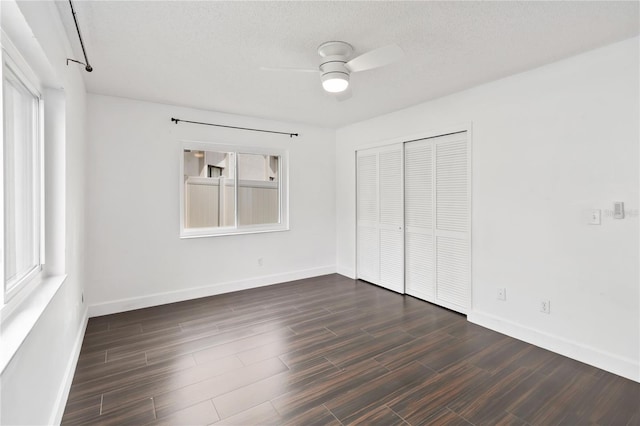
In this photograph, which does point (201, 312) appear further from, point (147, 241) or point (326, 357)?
point (326, 357)

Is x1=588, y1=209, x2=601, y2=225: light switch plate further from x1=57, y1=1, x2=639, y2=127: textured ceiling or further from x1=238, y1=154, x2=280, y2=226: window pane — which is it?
x1=238, y1=154, x2=280, y2=226: window pane

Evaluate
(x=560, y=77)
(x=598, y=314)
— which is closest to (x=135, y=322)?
(x=598, y=314)

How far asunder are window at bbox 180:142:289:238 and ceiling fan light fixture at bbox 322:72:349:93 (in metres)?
2.28

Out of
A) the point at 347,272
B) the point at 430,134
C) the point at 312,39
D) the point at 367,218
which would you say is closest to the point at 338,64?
the point at 312,39

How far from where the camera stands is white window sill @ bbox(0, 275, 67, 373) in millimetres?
1195

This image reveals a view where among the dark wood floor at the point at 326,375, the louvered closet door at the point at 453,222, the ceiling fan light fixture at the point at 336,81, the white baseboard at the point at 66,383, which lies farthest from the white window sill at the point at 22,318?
the louvered closet door at the point at 453,222

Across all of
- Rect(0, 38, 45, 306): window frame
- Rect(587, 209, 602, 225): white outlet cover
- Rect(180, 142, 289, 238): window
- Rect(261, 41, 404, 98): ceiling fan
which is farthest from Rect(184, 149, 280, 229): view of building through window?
Rect(587, 209, 602, 225): white outlet cover

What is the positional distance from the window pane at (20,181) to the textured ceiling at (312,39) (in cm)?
71

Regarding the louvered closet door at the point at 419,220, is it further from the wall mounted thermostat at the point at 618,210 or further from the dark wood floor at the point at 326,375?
the wall mounted thermostat at the point at 618,210

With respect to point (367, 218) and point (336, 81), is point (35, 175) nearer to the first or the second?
point (336, 81)

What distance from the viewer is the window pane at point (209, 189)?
425cm

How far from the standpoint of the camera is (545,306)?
289 centimetres

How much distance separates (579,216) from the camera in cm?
267

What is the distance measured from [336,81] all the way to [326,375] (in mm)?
2225
